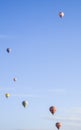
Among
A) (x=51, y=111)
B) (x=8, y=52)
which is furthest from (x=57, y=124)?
(x=8, y=52)

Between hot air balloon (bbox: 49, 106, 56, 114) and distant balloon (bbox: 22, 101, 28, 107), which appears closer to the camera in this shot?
hot air balloon (bbox: 49, 106, 56, 114)

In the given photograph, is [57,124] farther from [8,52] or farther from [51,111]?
[8,52]

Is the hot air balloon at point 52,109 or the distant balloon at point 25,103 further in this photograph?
the distant balloon at point 25,103

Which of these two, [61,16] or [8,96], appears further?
[8,96]

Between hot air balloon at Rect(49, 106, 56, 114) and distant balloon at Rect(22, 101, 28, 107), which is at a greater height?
distant balloon at Rect(22, 101, 28, 107)

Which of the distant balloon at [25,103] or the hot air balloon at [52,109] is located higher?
the distant balloon at [25,103]

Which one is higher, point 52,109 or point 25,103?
point 25,103

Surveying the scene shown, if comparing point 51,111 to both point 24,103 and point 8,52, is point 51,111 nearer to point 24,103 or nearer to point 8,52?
point 24,103

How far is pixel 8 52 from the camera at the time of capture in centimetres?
13350

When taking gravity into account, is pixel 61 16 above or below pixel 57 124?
above

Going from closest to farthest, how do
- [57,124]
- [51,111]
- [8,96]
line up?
[51,111]
[57,124]
[8,96]

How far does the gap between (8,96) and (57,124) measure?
1801cm

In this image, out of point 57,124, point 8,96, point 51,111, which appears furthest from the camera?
point 8,96

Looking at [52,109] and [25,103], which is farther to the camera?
[25,103]
